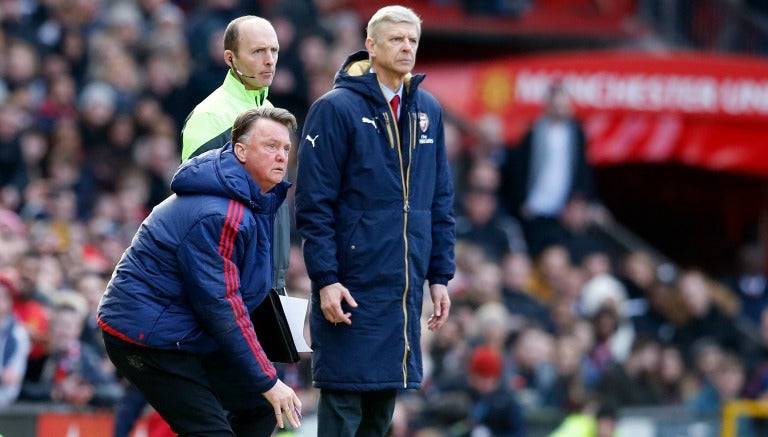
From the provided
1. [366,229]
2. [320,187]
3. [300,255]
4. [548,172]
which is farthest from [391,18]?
[548,172]

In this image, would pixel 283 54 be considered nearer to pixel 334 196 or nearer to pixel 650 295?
pixel 650 295

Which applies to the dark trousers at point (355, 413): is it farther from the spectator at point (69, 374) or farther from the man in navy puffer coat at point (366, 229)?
the spectator at point (69, 374)

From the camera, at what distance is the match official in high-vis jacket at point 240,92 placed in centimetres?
727

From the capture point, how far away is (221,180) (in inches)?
257

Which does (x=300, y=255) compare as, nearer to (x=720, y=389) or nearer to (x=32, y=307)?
(x=32, y=307)

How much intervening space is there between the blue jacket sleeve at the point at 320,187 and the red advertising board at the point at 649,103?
11.2m

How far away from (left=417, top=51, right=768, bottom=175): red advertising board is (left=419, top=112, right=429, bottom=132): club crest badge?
36.1 feet

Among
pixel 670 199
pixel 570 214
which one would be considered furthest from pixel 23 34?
pixel 670 199

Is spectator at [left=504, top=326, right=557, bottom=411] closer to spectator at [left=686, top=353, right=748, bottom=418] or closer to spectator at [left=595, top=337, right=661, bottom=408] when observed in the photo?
spectator at [left=595, top=337, right=661, bottom=408]

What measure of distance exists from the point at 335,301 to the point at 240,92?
98 cm

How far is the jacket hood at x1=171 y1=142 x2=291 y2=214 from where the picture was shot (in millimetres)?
6539

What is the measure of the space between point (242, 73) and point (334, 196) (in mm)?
646

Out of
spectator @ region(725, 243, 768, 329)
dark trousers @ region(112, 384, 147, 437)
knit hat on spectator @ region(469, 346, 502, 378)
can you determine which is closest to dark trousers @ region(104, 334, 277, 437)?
dark trousers @ region(112, 384, 147, 437)

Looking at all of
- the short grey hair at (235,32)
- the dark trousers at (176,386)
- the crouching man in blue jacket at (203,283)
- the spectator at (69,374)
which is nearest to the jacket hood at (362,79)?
the short grey hair at (235,32)
